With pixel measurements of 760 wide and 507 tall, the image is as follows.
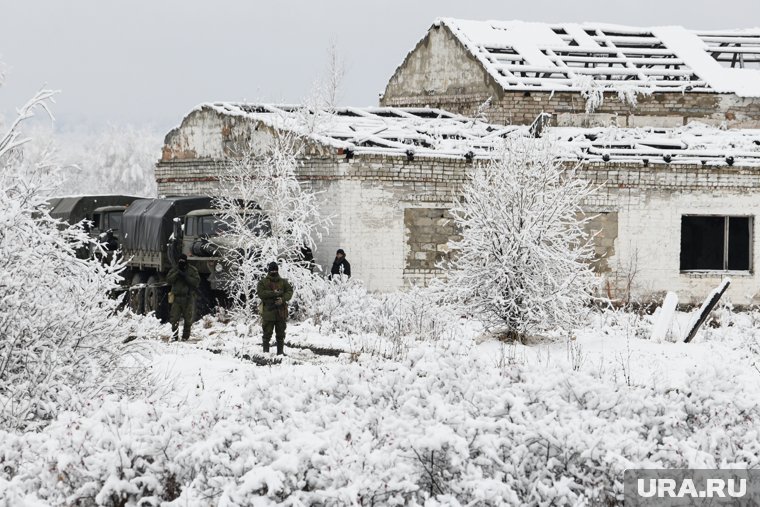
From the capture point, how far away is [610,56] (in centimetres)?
2819

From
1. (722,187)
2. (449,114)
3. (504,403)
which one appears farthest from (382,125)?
(504,403)

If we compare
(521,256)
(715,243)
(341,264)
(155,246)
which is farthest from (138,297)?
(715,243)

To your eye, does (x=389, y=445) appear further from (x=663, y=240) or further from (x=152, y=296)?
(x=663, y=240)

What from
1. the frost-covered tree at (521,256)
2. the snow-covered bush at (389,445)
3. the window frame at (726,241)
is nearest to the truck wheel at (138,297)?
the frost-covered tree at (521,256)

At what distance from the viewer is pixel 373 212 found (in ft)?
70.0

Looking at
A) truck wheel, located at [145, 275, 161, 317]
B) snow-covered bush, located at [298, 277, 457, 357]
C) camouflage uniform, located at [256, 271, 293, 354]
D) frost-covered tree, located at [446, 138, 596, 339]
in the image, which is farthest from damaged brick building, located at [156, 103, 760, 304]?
camouflage uniform, located at [256, 271, 293, 354]

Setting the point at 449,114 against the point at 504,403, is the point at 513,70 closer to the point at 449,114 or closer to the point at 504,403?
the point at 449,114

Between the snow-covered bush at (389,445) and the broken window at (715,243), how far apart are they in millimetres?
15086

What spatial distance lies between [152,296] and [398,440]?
1412 cm

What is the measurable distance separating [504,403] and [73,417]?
9.90 feet

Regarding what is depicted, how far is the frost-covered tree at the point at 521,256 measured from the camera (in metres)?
15.8

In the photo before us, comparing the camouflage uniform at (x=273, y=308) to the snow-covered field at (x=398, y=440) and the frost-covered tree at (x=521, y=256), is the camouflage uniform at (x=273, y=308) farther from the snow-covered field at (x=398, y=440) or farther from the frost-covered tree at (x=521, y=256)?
the snow-covered field at (x=398, y=440)

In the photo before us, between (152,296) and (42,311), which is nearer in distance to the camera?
(42,311)

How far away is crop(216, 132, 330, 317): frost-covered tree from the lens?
19.0 metres
